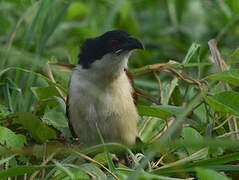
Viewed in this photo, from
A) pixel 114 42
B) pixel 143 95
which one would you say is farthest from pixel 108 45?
pixel 143 95

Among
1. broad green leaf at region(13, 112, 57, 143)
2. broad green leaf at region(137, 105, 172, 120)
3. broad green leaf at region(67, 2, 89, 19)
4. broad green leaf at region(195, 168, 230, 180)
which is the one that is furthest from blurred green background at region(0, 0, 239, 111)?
broad green leaf at region(195, 168, 230, 180)

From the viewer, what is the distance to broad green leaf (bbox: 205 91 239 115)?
9.30 feet

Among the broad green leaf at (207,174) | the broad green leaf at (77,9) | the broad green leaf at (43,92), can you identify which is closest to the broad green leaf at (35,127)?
the broad green leaf at (43,92)

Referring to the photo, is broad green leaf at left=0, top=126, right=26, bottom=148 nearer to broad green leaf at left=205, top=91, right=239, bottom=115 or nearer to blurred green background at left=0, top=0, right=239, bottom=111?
broad green leaf at left=205, top=91, right=239, bottom=115

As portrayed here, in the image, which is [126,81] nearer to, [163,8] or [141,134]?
[141,134]

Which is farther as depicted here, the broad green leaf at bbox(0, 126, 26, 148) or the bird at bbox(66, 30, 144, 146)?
the bird at bbox(66, 30, 144, 146)

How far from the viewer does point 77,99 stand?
348 centimetres

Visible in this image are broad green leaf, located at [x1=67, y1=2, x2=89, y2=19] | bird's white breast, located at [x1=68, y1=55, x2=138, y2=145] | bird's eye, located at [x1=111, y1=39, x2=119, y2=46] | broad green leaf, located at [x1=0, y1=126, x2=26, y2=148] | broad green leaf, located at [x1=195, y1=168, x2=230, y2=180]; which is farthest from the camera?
broad green leaf, located at [x1=67, y1=2, x2=89, y2=19]

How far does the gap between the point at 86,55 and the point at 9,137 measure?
0.97 metres

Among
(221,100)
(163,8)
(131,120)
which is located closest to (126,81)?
(131,120)

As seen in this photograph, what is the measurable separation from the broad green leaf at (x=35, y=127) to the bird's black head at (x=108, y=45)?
0.57 m

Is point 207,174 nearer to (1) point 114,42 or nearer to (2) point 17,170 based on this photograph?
(2) point 17,170

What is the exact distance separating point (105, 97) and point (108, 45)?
360mm

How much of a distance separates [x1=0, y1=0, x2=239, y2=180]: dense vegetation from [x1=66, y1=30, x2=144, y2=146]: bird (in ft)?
0.41
